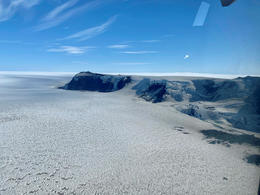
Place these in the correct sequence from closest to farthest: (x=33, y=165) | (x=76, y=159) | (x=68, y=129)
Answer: (x=33, y=165) → (x=76, y=159) → (x=68, y=129)

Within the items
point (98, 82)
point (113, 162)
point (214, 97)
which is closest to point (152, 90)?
point (214, 97)

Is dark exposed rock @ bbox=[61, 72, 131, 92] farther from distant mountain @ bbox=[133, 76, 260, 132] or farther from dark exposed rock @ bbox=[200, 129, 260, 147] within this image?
dark exposed rock @ bbox=[200, 129, 260, 147]

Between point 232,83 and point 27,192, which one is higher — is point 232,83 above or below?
above

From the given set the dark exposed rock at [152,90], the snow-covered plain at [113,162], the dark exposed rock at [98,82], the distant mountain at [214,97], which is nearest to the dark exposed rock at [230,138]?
the snow-covered plain at [113,162]

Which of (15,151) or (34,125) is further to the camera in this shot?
(34,125)

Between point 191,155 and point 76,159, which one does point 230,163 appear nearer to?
point 191,155

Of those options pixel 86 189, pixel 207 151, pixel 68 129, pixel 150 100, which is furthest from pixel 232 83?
pixel 86 189

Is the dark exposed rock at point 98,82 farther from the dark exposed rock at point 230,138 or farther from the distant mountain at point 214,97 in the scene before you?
the dark exposed rock at point 230,138

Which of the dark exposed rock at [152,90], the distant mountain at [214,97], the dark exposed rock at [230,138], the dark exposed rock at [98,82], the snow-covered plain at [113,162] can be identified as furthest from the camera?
the dark exposed rock at [98,82]

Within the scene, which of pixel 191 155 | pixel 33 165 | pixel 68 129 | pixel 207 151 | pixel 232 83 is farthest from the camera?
pixel 232 83
